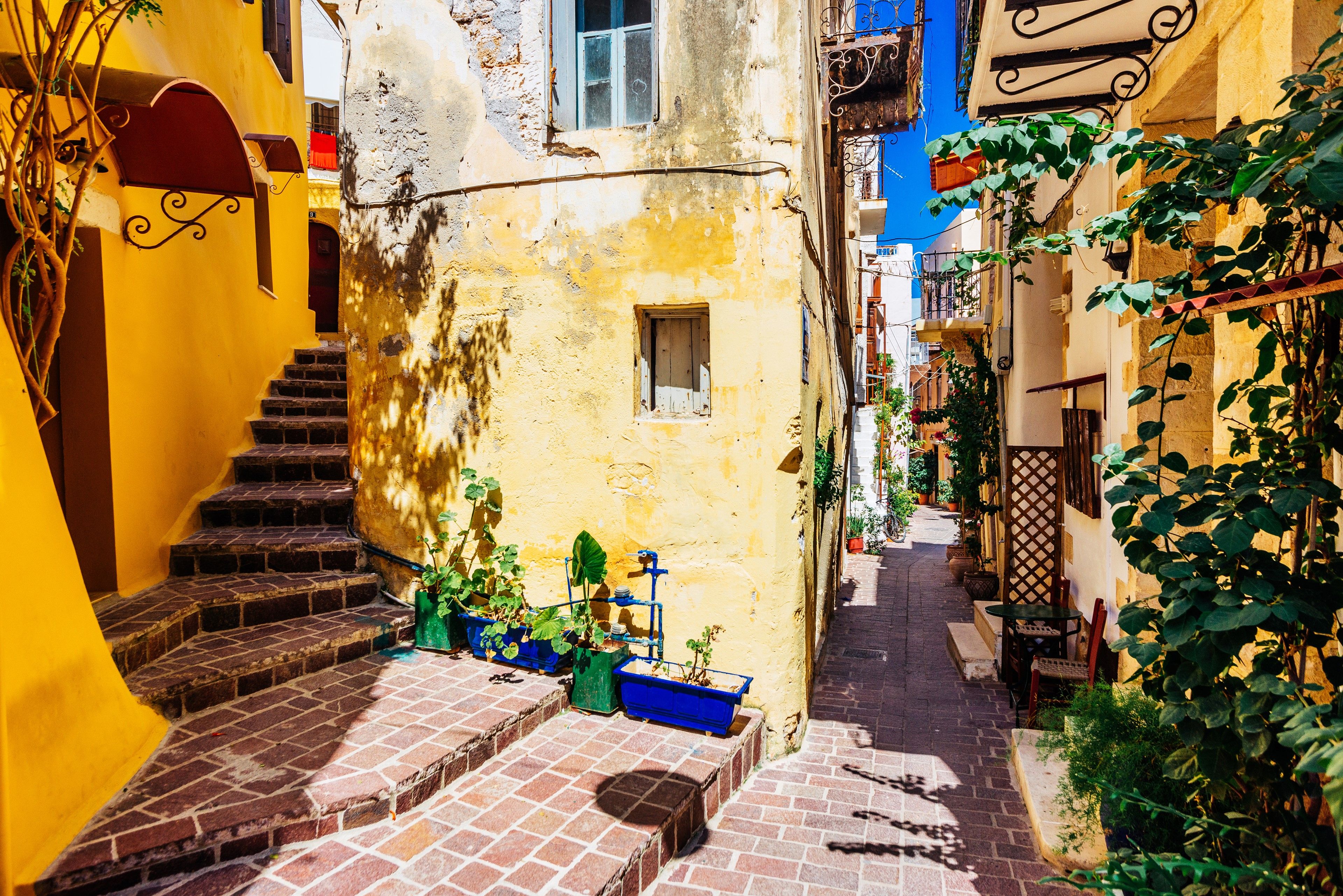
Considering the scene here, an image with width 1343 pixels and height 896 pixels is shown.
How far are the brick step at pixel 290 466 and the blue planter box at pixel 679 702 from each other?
375cm

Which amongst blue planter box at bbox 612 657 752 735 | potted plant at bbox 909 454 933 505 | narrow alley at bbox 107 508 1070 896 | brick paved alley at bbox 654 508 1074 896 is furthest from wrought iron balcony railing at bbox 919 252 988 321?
potted plant at bbox 909 454 933 505

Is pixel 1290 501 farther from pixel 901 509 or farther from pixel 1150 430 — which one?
pixel 901 509

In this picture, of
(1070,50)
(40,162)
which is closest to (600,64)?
(1070,50)

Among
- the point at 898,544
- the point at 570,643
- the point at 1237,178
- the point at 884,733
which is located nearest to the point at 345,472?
the point at 570,643

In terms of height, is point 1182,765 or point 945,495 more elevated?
point 1182,765

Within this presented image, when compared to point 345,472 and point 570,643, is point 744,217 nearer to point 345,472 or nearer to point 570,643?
point 570,643

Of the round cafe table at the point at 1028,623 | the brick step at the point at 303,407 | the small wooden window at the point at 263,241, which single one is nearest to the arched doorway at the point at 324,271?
the small wooden window at the point at 263,241

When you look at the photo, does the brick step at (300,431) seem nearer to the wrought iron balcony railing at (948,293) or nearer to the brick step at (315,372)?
the brick step at (315,372)

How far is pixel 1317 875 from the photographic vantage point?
238 cm

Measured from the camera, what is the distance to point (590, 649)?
531cm

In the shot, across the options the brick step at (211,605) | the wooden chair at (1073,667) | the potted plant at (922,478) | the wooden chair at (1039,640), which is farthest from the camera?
the potted plant at (922,478)

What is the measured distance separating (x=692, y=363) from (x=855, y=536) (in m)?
11.0

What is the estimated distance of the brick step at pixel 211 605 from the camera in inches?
172

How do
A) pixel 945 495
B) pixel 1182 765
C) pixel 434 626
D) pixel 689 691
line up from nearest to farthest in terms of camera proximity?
pixel 1182 765 < pixel 689 691 < pixel 434 626 < pixel 945 495
